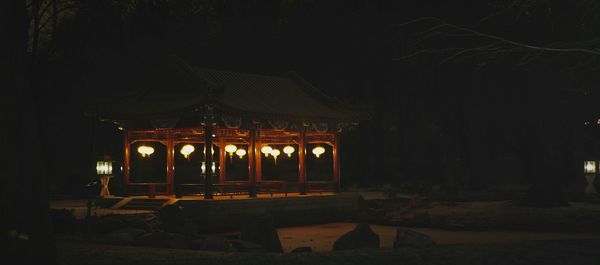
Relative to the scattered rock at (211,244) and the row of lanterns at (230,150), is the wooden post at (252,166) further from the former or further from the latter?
the scattered rock at (211,244)

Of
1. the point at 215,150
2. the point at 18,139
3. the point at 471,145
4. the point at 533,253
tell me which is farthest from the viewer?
the point at 471,145

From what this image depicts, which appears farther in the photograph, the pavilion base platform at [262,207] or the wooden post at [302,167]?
the wooden post at [302,167]

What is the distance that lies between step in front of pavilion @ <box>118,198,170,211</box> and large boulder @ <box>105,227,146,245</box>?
585 cm

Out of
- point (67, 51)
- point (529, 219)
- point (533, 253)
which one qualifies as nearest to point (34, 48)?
point (67, 51)

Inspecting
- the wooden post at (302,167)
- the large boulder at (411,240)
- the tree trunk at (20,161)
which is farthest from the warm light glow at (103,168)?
the tree trunk at (20,161)

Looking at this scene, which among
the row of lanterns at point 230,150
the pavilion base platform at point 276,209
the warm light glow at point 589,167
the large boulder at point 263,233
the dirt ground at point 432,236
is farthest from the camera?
the warm light glow at point 589,167

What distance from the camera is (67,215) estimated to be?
16328mm

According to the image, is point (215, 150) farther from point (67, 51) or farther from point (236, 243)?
point (236, 243)

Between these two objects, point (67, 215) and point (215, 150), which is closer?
point (67, 215)

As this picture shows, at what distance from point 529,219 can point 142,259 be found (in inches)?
561

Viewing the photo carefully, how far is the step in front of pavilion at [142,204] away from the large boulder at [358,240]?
9.50 metres

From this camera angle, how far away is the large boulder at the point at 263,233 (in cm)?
1398

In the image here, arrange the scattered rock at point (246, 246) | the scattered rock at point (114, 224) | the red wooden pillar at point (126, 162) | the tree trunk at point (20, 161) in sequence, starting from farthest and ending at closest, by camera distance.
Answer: the red wooden pillar at point (126, 162) < the scattered rock at point (114, 224) < the scattered rock at point (246, 246) < the tree trunk at point (20, 161)

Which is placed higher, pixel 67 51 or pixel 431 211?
pixel 67 51
